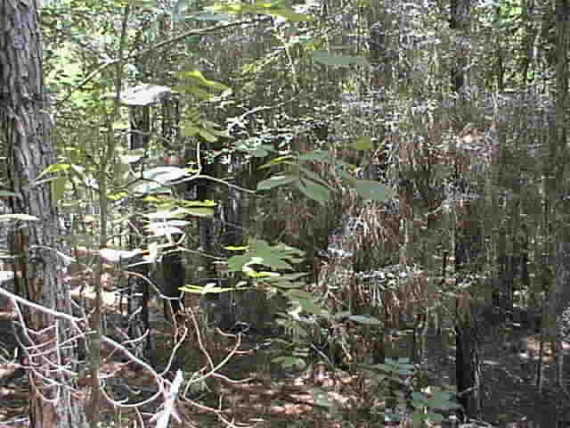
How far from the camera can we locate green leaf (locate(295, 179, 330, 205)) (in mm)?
940

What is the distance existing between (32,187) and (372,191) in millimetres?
837

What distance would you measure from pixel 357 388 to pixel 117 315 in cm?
353

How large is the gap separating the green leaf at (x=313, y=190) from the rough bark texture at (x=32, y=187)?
644mm

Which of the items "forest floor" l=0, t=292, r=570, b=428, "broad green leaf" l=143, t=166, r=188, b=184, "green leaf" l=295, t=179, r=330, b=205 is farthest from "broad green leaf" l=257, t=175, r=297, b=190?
"forest floor" l=0, t=292, r=570, b=428

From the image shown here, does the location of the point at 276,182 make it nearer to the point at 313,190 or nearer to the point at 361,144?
the point at 313,190

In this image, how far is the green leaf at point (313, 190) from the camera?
940 millimetres

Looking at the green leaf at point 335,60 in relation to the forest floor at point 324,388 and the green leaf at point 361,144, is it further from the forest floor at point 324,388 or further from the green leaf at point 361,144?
the forest floor at point 324,388

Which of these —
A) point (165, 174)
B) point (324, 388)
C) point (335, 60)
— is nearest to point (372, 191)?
point (335, 60)

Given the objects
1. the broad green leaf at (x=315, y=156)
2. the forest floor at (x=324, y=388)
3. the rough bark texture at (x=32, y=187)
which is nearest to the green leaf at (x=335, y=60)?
the broad green leaf at (x=315, y=156)

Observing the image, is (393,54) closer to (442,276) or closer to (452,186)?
(452,186)

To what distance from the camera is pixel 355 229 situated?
144 inches

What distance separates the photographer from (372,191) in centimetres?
96

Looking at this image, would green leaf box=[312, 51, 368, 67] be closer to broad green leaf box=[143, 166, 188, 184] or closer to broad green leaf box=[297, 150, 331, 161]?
broad green leaf box=[297, 150, 331, 161]

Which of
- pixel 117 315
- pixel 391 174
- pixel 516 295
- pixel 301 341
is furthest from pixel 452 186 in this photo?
pixel 117 315
